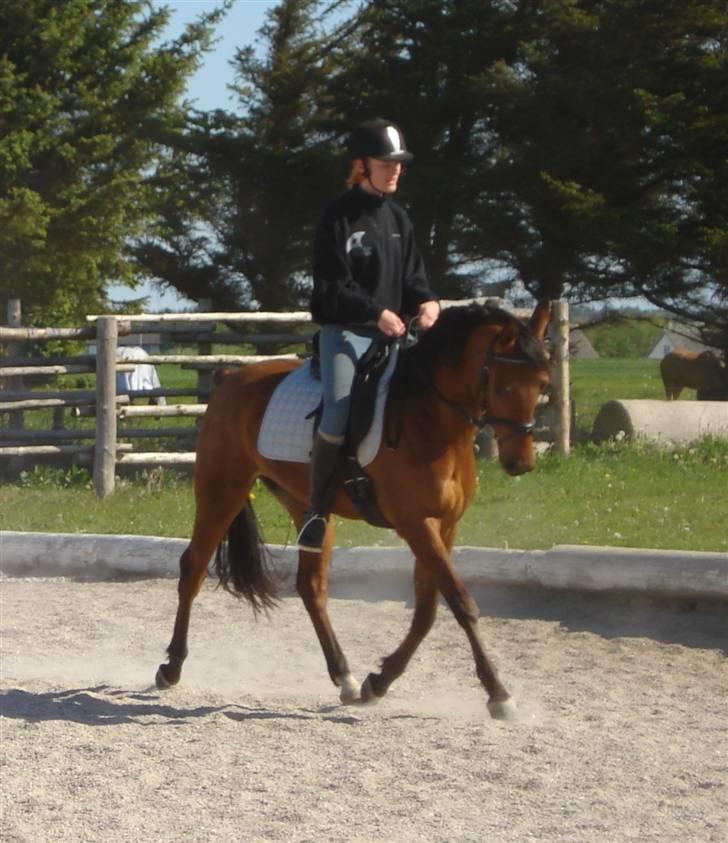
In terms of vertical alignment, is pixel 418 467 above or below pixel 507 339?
below

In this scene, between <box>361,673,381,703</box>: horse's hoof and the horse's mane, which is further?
<box>361,673,381,703</box>: horse's hoof

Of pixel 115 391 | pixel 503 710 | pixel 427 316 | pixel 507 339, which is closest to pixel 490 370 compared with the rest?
pixel 507 339

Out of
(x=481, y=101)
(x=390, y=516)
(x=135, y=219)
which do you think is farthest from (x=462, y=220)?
(x=390, y=516)

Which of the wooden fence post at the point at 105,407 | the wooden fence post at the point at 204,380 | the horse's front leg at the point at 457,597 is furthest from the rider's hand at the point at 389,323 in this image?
the wooden fence post at the point at 204,380

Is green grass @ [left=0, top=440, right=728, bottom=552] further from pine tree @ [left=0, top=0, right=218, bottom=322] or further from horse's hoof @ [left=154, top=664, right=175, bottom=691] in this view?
pine tree @ [left=0, top=0, right=218, bottom=322]

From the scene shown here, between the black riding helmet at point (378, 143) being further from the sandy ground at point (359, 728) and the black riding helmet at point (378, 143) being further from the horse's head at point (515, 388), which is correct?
A: the sandy ground at point (359, 728)

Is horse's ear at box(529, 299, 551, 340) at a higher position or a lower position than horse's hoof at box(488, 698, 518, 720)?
higher

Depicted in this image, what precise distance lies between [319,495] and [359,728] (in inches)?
42.3

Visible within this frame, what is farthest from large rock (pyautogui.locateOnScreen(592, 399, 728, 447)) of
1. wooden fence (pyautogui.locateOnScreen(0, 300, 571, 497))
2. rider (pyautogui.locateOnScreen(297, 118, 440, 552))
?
rider (pyautogui.locateOnScreen(297, 118, 440, 552))

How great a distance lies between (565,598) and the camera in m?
7.82

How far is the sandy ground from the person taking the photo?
4.33 meters

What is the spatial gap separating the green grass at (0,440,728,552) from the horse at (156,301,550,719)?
1.69m

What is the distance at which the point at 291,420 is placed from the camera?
21.1 feet

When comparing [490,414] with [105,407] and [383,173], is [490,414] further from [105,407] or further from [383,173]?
[105,407]
